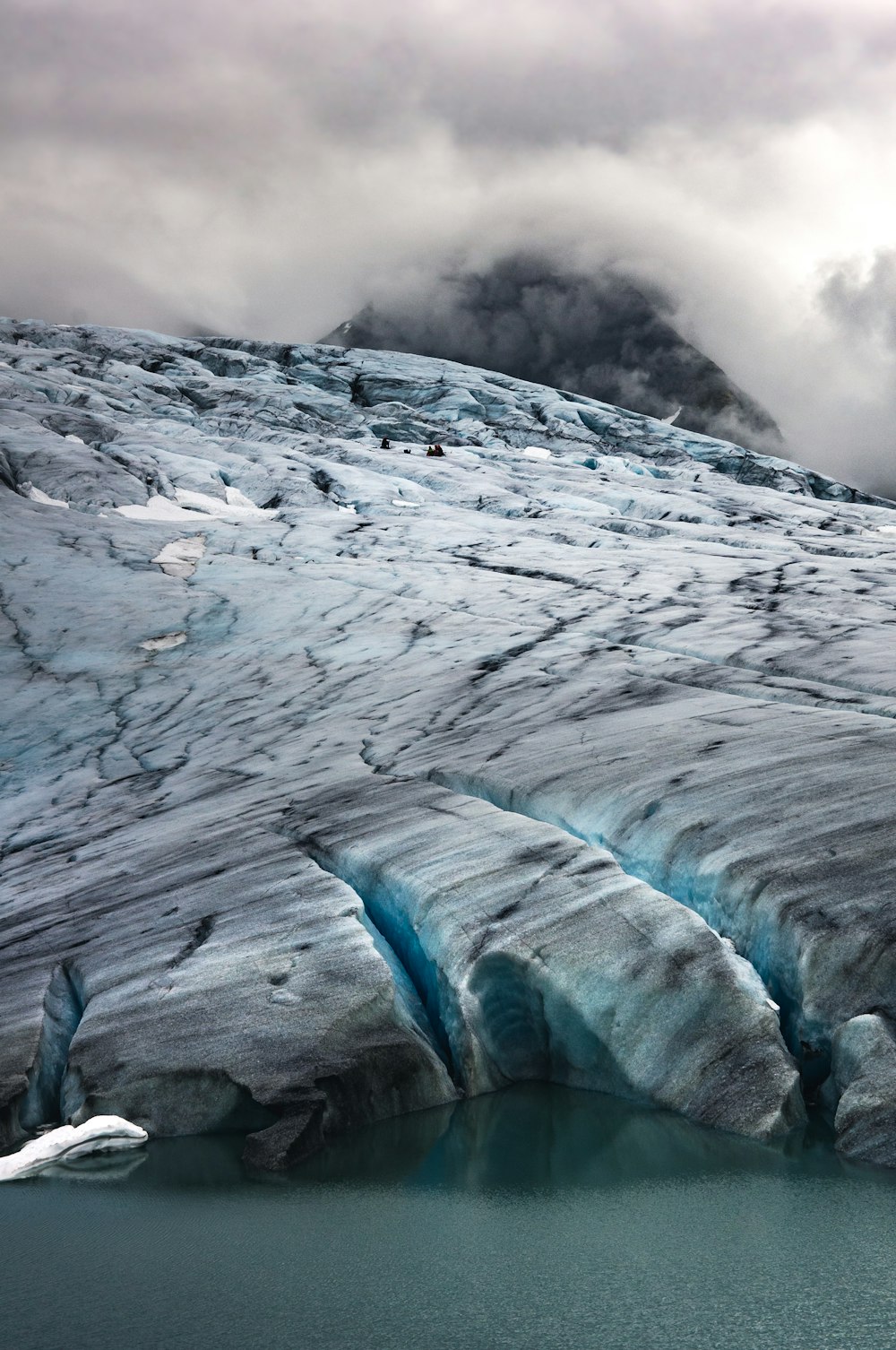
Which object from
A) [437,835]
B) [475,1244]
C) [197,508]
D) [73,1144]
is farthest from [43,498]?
[475,1244]

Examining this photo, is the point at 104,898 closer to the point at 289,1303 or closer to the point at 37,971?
the point at 37,971

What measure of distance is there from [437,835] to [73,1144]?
4.03 meters

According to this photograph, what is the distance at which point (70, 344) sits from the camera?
74812 mm

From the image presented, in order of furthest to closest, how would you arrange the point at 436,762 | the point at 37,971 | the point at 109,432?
the point at 109,432
the point at 436,762
the point at 37,971

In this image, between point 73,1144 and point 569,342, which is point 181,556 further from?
point 569,342

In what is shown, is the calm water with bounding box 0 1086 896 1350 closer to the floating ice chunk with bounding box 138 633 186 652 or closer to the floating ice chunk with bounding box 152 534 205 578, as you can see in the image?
the floating ice chunk with bounding box 138 633 186 652

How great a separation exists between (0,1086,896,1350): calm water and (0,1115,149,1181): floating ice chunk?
0.17 metres

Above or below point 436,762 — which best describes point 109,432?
above

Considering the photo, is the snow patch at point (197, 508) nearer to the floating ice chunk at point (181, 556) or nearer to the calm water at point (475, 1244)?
the floating ice chunk at point (181, 556)

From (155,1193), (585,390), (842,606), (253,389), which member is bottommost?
(155,1193)

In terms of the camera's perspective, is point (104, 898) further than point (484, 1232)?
Yes

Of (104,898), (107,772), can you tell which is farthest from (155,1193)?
(107,772)

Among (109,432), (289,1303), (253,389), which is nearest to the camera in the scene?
(289,1303)

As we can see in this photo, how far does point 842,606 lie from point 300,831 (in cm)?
1033
